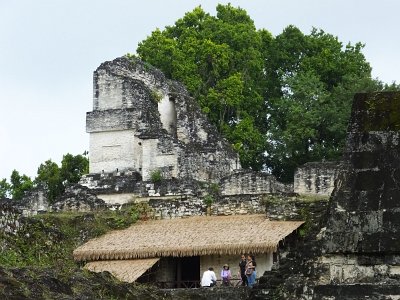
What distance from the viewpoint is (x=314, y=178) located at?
3250cm

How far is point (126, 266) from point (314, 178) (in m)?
11.3

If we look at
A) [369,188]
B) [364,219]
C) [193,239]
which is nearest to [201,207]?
[193,239]

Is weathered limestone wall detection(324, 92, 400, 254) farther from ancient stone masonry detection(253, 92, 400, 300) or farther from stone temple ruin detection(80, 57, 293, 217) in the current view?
stone temple ruin detection(80, 57, 293, 217)

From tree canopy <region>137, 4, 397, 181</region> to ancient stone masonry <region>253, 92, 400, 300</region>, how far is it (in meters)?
31.1

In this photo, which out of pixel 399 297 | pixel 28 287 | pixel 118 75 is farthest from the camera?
pixel 118 75

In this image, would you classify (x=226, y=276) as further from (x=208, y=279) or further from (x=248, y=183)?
(x=248, y=183)

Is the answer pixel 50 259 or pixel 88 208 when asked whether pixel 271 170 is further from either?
pixel 50 259

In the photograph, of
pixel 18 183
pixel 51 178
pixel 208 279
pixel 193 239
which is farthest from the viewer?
pixel 18 183

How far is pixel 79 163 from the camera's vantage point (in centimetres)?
4478

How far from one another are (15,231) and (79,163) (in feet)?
84.0

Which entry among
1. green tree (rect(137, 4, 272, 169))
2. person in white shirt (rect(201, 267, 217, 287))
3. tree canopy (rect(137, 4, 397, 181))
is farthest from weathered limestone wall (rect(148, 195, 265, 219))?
green tree (rect(137, 4, 272, 169))

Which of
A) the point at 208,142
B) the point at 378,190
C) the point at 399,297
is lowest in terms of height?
the point at 399,297

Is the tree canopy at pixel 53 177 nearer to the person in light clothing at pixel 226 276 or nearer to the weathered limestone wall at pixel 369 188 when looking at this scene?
the person in light clothing at pixel 226 276

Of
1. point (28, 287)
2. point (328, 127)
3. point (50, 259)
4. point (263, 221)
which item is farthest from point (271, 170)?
point (28, 287)
